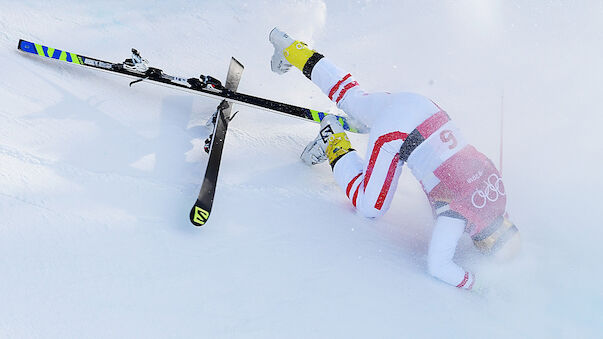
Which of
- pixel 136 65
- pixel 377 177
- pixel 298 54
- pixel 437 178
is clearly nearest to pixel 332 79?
pixel 298 54

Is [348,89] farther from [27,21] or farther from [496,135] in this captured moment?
[27,21]

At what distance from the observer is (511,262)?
2.09 m

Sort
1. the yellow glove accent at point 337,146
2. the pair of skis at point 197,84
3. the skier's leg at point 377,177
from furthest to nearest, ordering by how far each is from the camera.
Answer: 1. the pair of skis at point 197,84
2. the yellow glove accent at point 337,146
3. the skier's leg at point 377,177

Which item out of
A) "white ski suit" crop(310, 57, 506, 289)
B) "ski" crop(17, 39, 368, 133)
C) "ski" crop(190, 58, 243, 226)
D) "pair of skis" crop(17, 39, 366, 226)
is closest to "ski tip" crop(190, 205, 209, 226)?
"ski" crop(190, 58, 243, 226)

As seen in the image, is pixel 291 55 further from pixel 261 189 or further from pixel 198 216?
pixel 198 216

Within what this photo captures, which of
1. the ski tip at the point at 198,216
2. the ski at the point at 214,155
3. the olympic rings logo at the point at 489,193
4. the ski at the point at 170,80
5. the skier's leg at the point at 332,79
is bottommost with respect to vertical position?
the ski tip at the point at 198,216

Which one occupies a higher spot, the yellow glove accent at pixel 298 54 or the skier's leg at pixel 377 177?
the yellow glove accent at pixel 298 54

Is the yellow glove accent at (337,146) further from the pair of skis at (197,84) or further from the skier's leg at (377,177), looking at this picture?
the pair of skis at (197,84)

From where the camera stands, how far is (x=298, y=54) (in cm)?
253

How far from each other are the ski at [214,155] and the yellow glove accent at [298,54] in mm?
390

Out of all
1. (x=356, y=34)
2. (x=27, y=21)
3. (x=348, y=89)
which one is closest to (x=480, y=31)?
(x=356, y=34)

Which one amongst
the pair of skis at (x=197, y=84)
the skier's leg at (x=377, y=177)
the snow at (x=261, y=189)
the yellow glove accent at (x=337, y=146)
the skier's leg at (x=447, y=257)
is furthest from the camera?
the pair of skis at (x=197, y=84)

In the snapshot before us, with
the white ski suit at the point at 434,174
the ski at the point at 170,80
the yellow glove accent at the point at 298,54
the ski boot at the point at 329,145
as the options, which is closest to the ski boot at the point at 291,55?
the yellow glove accent at the point at 298,54

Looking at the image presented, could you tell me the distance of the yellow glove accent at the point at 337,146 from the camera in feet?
7.31
